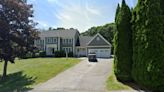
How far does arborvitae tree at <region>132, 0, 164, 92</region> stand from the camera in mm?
17250

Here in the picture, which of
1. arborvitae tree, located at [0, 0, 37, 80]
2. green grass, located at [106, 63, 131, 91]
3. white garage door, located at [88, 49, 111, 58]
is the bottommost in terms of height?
green grass, located at [106, 63, 131, 91]

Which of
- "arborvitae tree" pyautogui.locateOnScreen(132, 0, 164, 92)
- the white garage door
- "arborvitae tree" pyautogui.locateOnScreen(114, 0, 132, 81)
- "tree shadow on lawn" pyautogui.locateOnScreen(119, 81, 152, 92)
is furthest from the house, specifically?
"arborvitae tree" pyautogui.locateOnScreen(132, 0, 164, 92)

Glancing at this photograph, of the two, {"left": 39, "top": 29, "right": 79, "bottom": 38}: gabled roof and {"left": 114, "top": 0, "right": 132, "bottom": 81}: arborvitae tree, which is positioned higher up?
{"left": 39, "top": 29, "right": 79, "bottom": 38}: gabled roof

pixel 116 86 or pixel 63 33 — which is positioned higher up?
pixel 63 33

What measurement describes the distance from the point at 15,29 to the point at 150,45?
1679cm

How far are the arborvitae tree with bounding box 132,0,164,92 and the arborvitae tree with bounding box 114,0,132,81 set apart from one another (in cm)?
234

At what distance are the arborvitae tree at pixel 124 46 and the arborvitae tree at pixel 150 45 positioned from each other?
2.34 meters

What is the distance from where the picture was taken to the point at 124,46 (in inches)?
850

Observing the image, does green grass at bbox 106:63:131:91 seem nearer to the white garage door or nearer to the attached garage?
the white garage door

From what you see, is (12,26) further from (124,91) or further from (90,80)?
(124,91)

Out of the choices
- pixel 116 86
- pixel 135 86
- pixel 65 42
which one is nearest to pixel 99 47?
pixel 65 42

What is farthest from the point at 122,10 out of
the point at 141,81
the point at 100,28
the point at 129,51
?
the point at 100,28

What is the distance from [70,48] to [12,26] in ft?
107

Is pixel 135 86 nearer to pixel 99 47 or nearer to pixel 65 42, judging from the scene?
pixel 99 47
